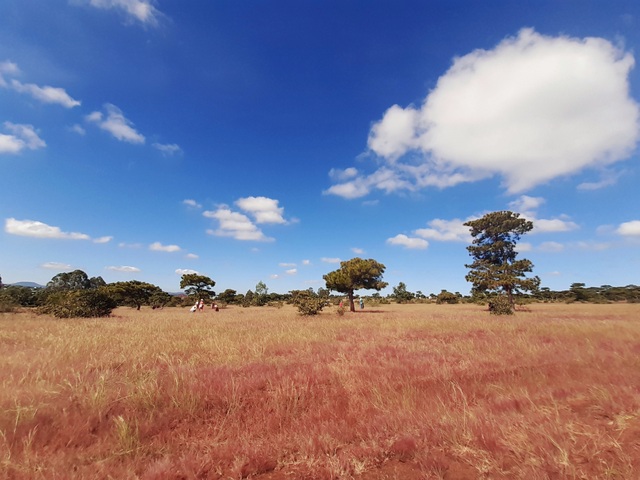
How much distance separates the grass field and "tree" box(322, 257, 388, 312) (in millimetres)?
29118

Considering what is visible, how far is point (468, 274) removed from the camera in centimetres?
3800

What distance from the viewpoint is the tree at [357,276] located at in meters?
37.1

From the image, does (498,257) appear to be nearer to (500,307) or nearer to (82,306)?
(500,307)

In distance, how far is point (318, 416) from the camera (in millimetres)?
4535

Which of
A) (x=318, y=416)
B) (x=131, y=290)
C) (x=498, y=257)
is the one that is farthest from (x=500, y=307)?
(x=131, y=290)

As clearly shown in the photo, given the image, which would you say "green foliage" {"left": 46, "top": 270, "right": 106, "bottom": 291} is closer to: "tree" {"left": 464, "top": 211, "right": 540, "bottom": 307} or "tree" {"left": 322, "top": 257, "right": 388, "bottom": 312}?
"tree" {"left": 322, "top": 257, "right": 388, "bottom": 312}

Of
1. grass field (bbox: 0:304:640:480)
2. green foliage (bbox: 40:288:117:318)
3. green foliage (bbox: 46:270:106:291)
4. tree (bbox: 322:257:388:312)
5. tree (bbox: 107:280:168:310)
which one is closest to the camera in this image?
grass field (bbox: 0:304:640:480)

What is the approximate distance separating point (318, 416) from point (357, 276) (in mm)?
33584

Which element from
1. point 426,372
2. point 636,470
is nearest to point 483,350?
point 426,372

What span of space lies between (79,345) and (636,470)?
11.3 metres

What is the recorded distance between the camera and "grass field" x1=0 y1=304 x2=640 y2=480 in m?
3.18

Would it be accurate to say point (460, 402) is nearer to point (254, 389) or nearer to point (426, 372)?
point (426, 372)

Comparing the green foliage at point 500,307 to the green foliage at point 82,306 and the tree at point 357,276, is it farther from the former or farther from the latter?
the green foliage at point 82,306

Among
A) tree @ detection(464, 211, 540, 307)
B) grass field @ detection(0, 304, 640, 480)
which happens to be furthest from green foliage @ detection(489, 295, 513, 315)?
grass field @ detection(0, 304, 640, 480)
